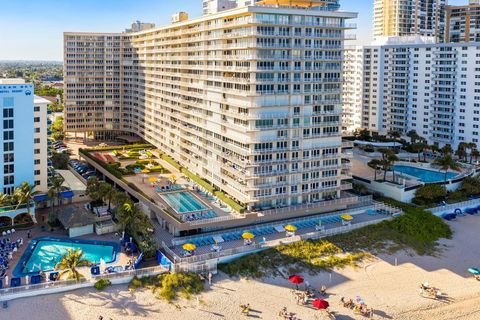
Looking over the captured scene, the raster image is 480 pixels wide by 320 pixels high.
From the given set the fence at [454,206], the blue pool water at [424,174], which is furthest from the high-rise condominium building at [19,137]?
the blue pool water at [424,174]

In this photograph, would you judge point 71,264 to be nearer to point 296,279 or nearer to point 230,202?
point 296,279

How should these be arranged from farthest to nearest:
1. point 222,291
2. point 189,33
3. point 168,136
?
1. point 168,136
2. point 189,33
3. point 222,291

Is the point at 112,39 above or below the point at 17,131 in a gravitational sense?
above

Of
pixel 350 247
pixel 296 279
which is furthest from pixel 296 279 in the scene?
pixel 350 247

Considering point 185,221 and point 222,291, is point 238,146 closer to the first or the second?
point 185,221

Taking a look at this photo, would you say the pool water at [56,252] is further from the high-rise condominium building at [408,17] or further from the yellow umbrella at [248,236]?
the high-rise condominium building at [408,17]

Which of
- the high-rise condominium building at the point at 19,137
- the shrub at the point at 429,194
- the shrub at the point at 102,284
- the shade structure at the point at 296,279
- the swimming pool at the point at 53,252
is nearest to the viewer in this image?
the shrub at the point at 102,284

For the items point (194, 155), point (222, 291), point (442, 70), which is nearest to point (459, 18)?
point (442, 70)
